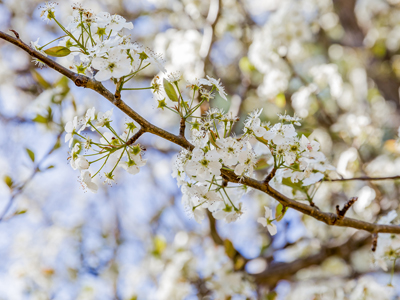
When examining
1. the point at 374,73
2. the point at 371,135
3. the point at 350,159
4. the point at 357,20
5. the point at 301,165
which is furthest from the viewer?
the point at 357,20

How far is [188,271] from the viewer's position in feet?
8.30

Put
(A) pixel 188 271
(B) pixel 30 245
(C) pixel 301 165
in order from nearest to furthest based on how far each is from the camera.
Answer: (C) pixel 301 165 < (A) pixel 188 271 < (B) pixel 30 245

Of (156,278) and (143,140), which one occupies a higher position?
(143,140)

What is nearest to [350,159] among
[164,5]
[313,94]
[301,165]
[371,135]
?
[371,135]

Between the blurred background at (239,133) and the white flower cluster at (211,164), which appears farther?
the blurred background at (239,133)

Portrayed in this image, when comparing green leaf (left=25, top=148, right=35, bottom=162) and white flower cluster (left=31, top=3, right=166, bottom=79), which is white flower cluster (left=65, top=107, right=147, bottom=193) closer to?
white flower cluster (left=31, top=3, right=166, bottom=79)

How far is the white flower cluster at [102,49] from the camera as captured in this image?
63 cm

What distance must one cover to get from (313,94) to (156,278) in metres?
1.98

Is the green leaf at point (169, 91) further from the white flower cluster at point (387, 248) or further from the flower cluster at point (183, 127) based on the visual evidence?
the white flower cluster at point (387, 248)

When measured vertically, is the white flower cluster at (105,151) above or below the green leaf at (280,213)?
above

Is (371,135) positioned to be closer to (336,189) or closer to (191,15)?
(336,189)

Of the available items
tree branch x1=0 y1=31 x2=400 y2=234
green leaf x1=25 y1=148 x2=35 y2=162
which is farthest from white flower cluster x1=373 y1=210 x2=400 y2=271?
green leaf x1=25 y1=148 x2=35 y2=162

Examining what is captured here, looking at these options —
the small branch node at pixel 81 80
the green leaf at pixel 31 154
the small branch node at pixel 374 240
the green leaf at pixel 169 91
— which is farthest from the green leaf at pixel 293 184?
the green leaf at pixel 31 154

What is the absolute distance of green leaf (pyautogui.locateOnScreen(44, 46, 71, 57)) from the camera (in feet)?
2.24
